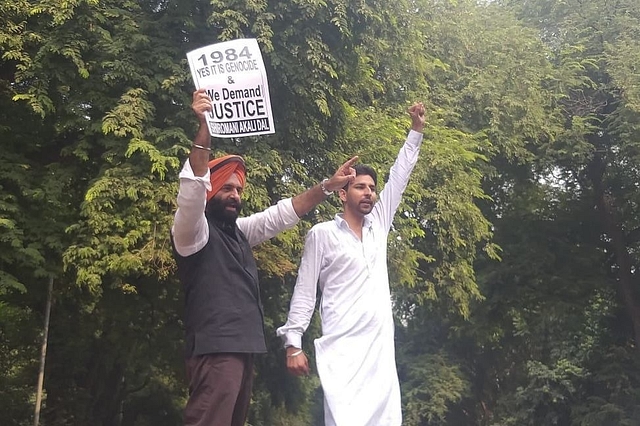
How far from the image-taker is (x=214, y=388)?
8.33 ft

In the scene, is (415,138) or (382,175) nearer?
(415,138)

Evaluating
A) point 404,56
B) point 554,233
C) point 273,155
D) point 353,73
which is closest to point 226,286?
point 273,155

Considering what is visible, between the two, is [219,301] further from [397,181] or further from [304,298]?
[397,181]

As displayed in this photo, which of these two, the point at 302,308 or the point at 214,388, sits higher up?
the point at 302,308

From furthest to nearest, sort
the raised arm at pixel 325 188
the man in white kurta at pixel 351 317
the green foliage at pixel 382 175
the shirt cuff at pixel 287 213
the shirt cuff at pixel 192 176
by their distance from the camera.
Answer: the green foliage at pixel 382 175 → the shirt cuff at pixel 287 213 → the raised arm at pixel 325 188 → the man in white kurta at pixel 351 317 → the shirt cuff at pixel 192 176

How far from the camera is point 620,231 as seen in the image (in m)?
15.9

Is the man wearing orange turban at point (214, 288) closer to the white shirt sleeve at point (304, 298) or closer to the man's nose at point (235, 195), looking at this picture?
the man's nose at point (235, 195)

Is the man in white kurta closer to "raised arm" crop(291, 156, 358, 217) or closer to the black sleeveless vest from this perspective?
"raised arm" crop(291, 156, 358, 217)

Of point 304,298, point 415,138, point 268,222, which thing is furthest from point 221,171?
point 415,138

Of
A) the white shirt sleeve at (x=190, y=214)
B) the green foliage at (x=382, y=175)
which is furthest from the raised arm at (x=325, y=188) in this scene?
the green foliage at (x=382, y=175)

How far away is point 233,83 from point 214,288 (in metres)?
1.06

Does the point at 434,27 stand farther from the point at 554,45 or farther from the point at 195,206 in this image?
the point at 195,206

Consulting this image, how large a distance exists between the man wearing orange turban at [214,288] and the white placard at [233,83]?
1.15 ft

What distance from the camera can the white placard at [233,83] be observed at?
126 inches
